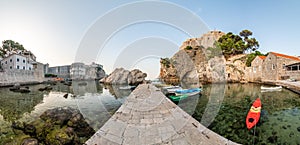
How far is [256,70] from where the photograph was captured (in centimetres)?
3706

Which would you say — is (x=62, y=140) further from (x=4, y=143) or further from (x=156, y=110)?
(x=156, y=110)

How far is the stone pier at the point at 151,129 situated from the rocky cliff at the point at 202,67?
34.6 metres

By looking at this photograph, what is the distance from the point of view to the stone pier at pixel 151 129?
474cm

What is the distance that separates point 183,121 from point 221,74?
41.5 meters

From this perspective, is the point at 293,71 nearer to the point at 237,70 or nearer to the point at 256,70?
the point at 256,70

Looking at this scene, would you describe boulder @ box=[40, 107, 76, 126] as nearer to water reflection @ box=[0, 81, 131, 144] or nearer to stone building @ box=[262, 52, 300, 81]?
water reflection @ box=[0, 81, 131, 144]

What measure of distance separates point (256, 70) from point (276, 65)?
750 centimetres

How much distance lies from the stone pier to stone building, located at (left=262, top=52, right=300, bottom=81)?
33.3 m

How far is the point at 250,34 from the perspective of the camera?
53.3m

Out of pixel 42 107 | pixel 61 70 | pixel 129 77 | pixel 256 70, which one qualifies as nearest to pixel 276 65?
pixel 256 70

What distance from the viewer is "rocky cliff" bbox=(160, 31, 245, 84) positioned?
1663 inches

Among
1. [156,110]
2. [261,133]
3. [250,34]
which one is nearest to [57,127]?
[156,110]

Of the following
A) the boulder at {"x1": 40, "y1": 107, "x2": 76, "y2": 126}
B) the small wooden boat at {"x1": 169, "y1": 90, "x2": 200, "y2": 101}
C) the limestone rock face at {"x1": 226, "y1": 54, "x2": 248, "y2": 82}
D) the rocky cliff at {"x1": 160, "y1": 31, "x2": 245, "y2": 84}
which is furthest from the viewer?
the rocky cliff at {"x1": 160, "y1": 31, "x2": 245, "y2": 84}

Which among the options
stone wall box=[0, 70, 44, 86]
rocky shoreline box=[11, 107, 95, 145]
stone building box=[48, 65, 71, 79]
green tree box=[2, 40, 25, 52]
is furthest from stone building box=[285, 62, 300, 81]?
stone building box=[48, 65, 71, 79]
